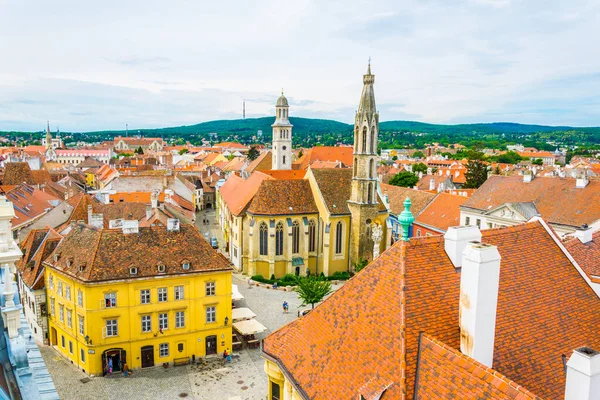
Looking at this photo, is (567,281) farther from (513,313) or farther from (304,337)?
(304,337)

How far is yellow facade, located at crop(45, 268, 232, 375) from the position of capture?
27578mm

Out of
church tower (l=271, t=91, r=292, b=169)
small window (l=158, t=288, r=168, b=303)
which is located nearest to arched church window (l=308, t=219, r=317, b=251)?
small window (l=158, t=288, r=168, b=303)

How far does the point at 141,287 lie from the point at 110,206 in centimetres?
2224

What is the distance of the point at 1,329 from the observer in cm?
865

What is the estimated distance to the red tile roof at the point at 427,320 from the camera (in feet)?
35.9

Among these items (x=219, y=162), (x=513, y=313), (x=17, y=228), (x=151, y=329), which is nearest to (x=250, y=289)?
(x=151, y=329)

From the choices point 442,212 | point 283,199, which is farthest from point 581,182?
point 283,199

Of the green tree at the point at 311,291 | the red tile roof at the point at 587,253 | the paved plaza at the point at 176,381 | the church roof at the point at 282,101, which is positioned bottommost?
the paved plaza at the point at 176,381

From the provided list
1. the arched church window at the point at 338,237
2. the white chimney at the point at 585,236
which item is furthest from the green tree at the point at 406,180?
the white chimney at the point at 585,236

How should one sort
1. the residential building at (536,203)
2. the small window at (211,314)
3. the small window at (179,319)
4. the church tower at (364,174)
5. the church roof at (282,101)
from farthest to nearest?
the church roof at (282,101) → the church tower at (364,174) → the residential building at (536,203) → the small window at (211,314) → the small window at (179,319)

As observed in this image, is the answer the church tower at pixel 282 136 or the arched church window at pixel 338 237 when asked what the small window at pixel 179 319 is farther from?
the church tower at pixel 282 136

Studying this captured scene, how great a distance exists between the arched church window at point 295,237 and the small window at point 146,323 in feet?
72.2

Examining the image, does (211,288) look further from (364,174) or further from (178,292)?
(364,174)

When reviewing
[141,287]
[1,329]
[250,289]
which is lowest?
[250,289]
